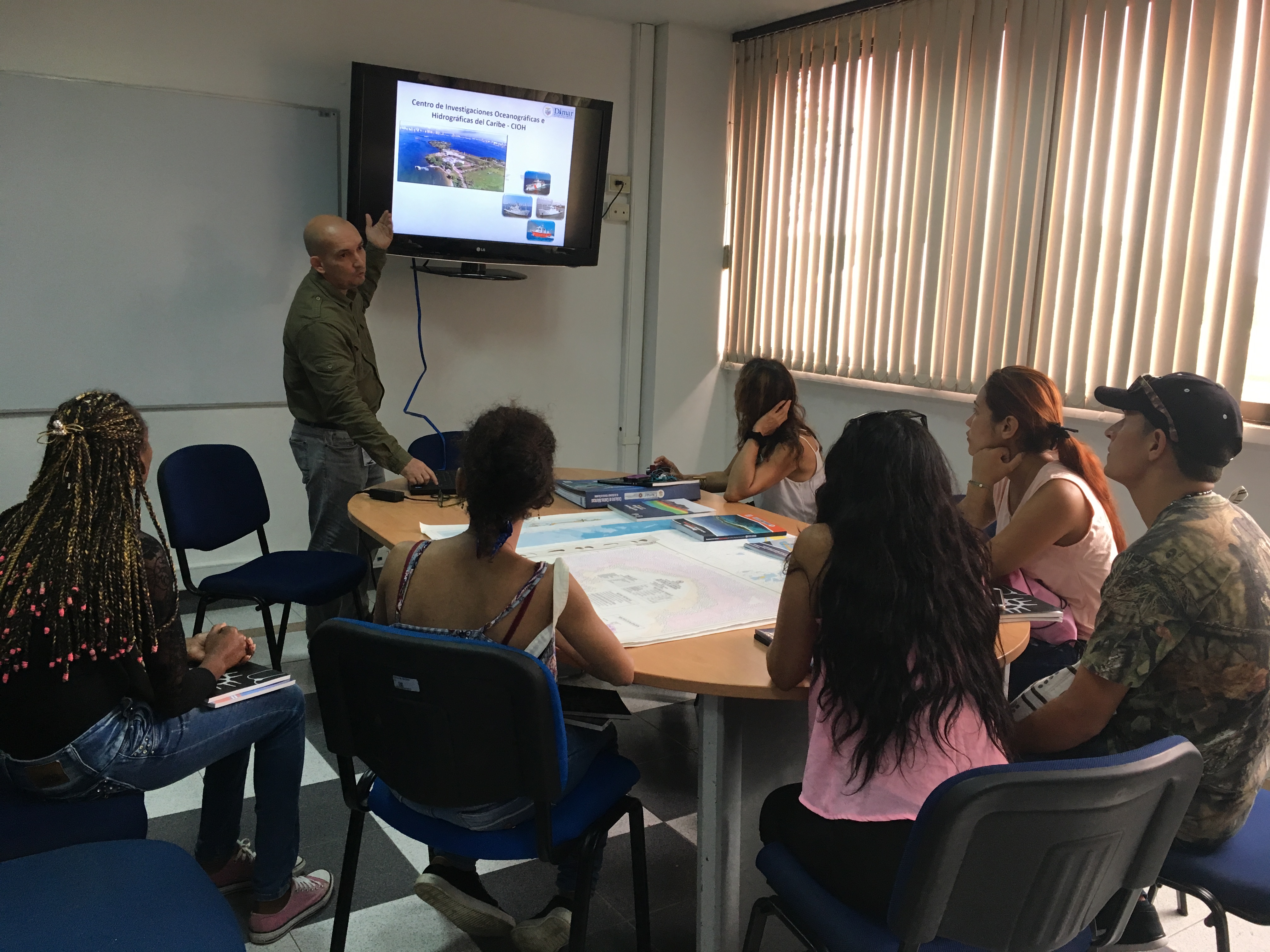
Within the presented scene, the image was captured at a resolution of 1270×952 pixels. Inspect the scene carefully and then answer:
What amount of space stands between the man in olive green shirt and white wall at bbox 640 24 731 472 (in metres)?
1.88

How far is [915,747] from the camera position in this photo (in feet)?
4.61

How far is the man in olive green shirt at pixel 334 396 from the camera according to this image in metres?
3.35

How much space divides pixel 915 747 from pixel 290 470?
3502 millimetres

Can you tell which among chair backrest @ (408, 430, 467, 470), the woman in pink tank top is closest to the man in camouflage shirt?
the woman in pink tank top

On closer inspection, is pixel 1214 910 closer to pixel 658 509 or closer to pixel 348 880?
pixel 348 880

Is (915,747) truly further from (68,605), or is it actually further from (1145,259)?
(1145,259)

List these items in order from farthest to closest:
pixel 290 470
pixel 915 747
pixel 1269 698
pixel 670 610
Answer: pixel 290 470, pixel 670 610, pixel 1269 698, pixel 915 747

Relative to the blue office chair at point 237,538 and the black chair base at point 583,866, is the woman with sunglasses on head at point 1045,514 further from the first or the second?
the blue office chair at point 237,538

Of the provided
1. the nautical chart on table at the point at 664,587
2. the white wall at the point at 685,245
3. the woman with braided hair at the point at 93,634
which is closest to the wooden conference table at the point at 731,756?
the nautical chart on table at the point at 664,587

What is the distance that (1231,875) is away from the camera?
149 centimetres

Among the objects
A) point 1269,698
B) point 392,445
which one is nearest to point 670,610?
point 1269,698

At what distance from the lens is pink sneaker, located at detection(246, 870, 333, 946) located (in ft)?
6.40

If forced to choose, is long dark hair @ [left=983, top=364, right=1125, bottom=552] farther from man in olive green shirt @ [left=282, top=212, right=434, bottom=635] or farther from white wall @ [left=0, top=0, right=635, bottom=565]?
white wall @ [left=0, top=0, right=635, bottom=565]

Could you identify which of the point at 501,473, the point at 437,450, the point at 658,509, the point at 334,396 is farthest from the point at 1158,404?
the point at 437,450
